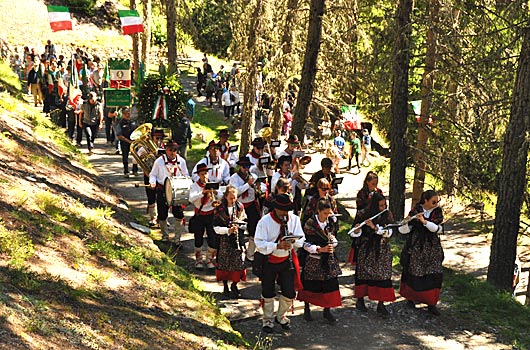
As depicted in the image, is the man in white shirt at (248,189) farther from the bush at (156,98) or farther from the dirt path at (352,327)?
the bush at (156,98)

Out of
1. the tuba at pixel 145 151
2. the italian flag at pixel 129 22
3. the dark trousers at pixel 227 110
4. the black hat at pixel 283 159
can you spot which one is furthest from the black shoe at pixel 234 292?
the dark trousers at pixel 227 110

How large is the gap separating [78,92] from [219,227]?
1145 cm

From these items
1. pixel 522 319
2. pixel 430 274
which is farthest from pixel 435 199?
pixel 522 319

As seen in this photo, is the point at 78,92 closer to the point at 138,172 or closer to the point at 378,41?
the point at 138,172

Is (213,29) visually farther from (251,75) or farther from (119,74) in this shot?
(251,75)

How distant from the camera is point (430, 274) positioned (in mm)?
10078

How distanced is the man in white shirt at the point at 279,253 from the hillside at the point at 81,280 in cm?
73

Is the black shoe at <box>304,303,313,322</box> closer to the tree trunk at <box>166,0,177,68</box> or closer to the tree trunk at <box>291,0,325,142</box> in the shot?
the tree trunk at <box>291,0,325,142</box>

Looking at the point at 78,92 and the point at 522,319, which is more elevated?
the point at 78,92

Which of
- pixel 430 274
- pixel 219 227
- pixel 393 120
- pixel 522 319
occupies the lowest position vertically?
pixel 522 319

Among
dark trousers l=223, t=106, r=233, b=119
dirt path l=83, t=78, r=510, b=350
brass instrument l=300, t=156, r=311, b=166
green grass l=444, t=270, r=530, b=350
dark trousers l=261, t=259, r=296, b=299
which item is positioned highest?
brass instrument l=300, t=156, r=311, b=166

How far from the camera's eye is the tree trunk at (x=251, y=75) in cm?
1834

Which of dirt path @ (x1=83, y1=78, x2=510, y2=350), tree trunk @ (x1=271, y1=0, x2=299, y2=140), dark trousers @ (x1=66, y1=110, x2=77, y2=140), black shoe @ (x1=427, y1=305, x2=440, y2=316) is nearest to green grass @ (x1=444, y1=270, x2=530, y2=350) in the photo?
dirt path @ (x1=83, y1=78, x2=510, y2=350)

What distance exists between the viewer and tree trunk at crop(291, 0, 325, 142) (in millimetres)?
15312
